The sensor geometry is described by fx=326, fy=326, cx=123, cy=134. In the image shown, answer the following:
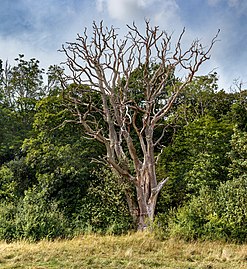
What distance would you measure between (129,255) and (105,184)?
577 centimetres

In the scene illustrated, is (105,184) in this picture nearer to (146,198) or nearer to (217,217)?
(146,198)

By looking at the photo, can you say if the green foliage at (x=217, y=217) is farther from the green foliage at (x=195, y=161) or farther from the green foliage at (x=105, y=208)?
the green foliage at (x=105, y=208)

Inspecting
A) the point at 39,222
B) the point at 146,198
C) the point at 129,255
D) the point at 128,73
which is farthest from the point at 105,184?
the point at 129,255

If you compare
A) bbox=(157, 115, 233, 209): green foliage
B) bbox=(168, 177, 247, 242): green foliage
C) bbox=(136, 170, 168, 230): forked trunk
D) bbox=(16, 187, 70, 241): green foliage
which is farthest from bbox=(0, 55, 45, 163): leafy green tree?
bbox=(168, 177, 247, 242): green foliage

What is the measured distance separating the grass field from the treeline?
135 centimetres

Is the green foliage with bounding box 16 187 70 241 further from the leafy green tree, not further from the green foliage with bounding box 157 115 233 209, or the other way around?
the leafy green tree

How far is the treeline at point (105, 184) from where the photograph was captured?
1044 centimetres

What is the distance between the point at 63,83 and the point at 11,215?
614 centimetres

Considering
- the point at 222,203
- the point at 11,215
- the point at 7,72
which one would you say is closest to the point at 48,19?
the point at 11,215

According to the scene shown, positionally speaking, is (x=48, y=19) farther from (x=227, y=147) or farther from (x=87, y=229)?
(x=227, y=147)

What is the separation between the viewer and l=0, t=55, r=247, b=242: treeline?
10.4 metres

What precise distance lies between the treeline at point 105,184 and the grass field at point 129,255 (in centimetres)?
135

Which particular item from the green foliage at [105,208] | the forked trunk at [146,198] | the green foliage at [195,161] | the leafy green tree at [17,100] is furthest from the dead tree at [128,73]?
the leafy green tree at [17,100]

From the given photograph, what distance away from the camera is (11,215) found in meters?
→ 11.8
